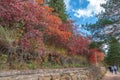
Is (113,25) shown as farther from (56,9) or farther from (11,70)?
(11,70)

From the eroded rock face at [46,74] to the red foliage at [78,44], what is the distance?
4.97ft

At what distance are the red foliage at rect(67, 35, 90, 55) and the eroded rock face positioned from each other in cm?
151

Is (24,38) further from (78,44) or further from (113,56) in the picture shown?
(113,56)

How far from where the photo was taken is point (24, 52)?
37.4 ft

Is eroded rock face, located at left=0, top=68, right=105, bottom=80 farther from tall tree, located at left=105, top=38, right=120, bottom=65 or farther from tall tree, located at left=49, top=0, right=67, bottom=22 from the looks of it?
tall tree, located at left=105, top=38, right=120, bottom=65

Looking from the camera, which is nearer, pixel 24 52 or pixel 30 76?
pixel 30 76

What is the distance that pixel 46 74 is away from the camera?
478 inches

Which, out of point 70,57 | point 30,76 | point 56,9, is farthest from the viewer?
point 56,9

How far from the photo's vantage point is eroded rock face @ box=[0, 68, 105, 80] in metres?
9.29

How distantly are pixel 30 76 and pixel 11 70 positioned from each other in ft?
3.66

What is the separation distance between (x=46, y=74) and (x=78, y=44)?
920 cm

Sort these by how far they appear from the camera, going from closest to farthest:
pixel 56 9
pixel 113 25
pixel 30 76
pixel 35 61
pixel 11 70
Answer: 1. pixel 11 70
2. pixel 30 76
3. pixel 35 61
4. pixel 56 9
5. pixel 113 25

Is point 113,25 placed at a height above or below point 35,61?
above

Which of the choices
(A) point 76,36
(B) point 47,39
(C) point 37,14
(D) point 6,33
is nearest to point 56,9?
(A) point 76,36
